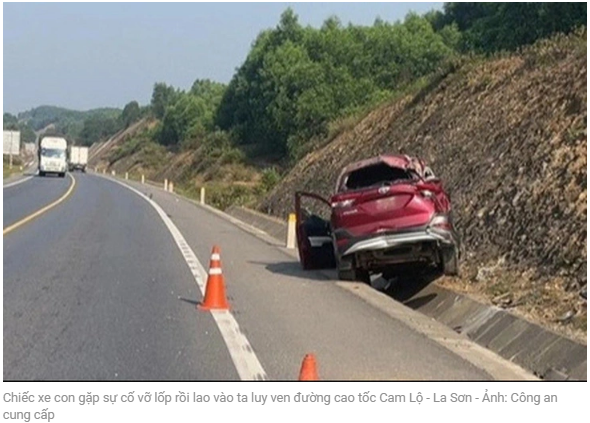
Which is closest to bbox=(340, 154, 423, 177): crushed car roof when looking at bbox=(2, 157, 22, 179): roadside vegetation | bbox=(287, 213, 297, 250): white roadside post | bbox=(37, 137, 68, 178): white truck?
bbox=(287, 213, 297, 250): white roadside post

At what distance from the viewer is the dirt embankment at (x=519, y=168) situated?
1303 centimetres

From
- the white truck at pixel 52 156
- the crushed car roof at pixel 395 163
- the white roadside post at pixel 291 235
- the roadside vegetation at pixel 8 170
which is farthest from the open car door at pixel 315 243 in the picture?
the white truck at pixel 52 156

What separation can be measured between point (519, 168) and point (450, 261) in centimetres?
432

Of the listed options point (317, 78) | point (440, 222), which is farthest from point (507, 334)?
point (317, 78)

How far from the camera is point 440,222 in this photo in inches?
544

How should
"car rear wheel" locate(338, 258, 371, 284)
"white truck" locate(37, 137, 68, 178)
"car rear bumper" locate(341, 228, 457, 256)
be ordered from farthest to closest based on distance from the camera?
"white truck" locate(37, 137, 68, 178)
"car rear wheel" locate(338, 258, 371, 284)
"car rear bumper" locate(341, 228, 457, 256)

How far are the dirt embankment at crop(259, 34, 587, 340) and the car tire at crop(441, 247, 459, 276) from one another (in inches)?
12.5

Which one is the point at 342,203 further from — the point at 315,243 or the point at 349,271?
the point at 315,243

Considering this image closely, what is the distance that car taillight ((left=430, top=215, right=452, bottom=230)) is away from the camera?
1377 centimetres

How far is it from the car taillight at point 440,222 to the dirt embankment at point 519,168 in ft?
3.06

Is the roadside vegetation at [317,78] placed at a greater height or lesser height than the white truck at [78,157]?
greater

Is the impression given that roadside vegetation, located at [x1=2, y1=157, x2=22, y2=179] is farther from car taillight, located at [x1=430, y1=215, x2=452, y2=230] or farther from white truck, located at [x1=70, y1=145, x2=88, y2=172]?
car taillight, located at [x1=430, y1=215, x2=452, y2=230]

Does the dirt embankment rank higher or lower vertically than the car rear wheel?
higher

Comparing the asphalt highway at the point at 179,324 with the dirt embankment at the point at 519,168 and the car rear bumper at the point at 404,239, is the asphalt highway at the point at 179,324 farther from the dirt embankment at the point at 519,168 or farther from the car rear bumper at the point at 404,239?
the dirt embankment at the point at 519,168
